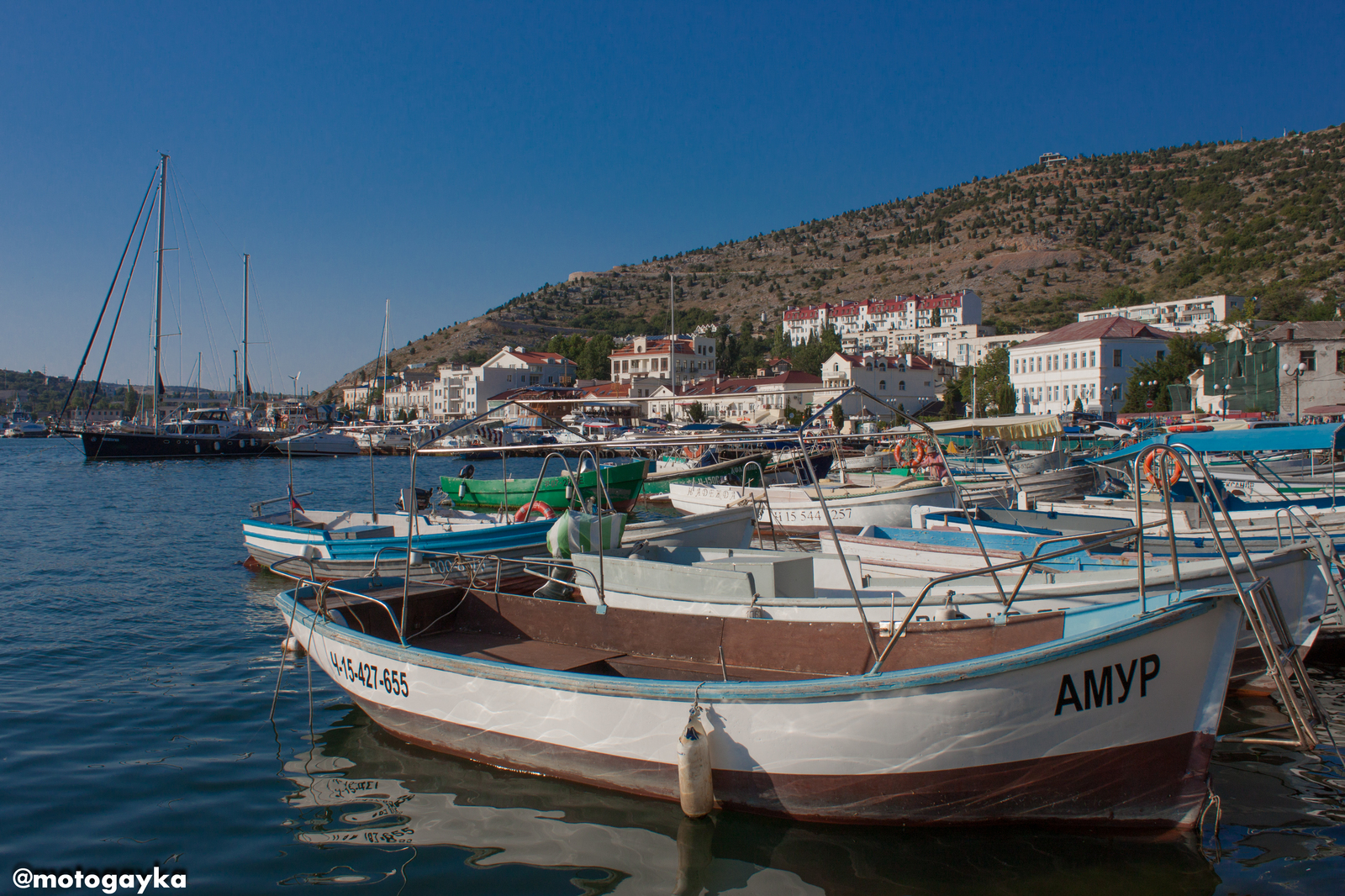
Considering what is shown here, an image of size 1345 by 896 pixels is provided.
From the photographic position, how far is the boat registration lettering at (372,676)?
7320 millimetres

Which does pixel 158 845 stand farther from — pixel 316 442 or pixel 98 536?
pixel 316 442

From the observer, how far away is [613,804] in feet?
21.2

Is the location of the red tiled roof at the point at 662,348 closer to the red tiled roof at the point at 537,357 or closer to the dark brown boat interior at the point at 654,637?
the red tiled roof at the point at 537,357

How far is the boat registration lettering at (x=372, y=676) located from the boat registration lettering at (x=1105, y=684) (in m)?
5.47

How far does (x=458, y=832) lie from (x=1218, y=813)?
18.6ft

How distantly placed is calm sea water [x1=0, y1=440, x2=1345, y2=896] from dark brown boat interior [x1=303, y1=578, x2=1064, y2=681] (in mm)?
1193

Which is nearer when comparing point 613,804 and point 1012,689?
point 1012,689

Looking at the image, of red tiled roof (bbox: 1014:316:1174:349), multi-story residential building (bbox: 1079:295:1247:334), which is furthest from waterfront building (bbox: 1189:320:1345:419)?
multi-story residential building (bbox: 1079:295:1247:334)

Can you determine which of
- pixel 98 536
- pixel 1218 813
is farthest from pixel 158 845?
pixel 98 536

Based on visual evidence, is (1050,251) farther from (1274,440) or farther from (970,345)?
(1274,440)

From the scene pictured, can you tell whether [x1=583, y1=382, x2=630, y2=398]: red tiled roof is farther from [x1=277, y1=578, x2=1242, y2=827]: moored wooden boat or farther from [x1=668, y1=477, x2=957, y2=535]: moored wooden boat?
[x1=277, y1=578, x2=1242, y2=827]: moored wooden boat

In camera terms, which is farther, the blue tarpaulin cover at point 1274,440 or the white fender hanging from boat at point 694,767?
the blue tarpaulin cover at point 1274,440

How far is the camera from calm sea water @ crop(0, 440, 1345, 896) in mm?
5492

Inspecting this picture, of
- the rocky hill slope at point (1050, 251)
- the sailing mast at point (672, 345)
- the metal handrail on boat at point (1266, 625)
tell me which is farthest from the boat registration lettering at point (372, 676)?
the rocky hill slope at point (1050, 251)
